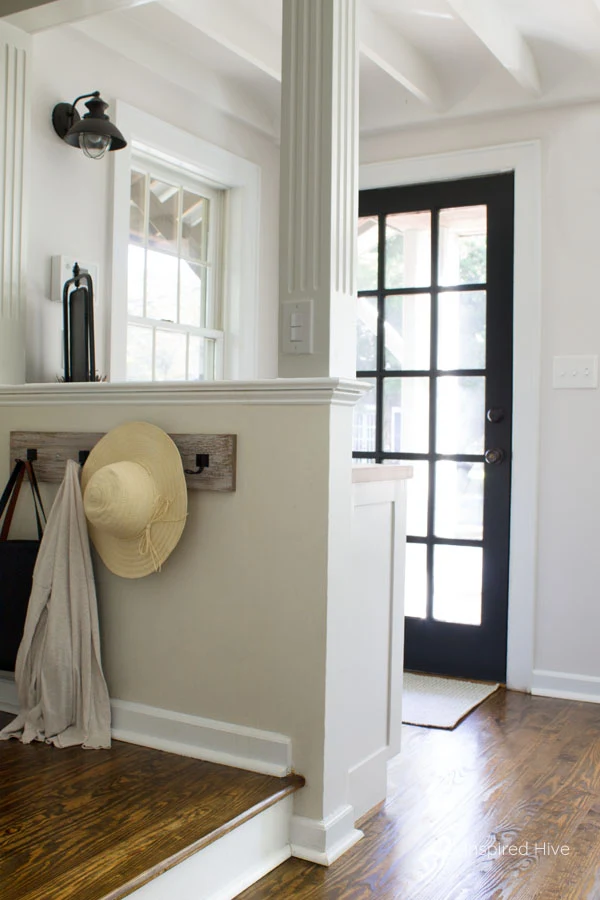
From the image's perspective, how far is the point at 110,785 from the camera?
2.13m

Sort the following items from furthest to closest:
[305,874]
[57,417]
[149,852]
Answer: [57,417] → [305,874] → [149,852]

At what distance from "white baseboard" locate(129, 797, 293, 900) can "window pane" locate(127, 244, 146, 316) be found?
2.04 m

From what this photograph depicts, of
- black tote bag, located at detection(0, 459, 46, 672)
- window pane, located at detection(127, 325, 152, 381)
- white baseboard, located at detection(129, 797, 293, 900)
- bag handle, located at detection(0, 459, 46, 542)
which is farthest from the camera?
window pane, located at detection(127, 325, 152, 381)

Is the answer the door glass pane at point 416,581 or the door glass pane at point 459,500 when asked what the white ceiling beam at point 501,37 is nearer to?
the door glass pane at point 459,500

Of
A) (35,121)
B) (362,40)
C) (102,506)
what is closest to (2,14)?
(35,121)

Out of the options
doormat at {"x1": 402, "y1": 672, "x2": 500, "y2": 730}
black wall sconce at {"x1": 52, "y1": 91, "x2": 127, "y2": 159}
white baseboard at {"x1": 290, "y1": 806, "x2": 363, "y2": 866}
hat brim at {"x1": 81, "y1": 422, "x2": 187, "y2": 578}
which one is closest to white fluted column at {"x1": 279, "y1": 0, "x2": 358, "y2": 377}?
hat brim at {"x1": 81, "y1": 422, "x2": 187, "y2": 578}

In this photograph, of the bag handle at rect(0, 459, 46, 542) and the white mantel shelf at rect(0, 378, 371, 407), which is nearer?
the white mantel shelf at rect(0, 378, 371, 407)

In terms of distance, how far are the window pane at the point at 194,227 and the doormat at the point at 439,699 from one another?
2.03 m

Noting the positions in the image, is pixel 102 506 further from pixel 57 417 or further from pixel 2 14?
pixel 2 14

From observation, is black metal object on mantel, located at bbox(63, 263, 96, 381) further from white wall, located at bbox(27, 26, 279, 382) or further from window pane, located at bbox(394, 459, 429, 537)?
window pane, located at bbox(394, 459, 429, 537)

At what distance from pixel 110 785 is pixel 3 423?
46.9 inches

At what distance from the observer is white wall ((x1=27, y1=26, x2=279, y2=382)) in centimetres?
296

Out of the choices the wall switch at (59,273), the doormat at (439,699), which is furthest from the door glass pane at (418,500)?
the wall switch at (59,273)

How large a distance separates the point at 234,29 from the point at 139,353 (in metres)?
1.24
